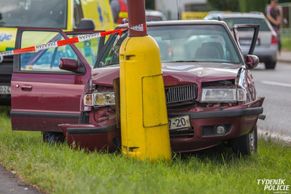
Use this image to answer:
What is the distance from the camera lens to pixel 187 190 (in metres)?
6.30

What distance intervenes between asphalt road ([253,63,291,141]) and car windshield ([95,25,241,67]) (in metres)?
1.80

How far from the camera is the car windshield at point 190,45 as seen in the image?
9.16 metres

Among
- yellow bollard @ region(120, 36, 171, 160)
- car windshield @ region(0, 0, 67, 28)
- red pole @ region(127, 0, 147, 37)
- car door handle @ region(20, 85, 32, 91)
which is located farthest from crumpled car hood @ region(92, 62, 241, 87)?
car windshield @ region(0, 0, 67, 28)

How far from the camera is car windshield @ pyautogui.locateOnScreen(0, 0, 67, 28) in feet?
43.8

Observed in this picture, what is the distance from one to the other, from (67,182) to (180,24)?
3703 millimetres

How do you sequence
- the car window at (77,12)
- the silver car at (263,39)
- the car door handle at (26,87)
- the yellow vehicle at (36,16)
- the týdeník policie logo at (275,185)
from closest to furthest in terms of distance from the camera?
1. the týdeník policie logo at (275,185)
2. the car door handle at (26,87)
3. the yellow vehicle at (36,16)
4. the car window at (77,12)
5. the silver car at (263,39)

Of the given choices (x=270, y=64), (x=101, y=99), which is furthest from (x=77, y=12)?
(x=270, y=64)

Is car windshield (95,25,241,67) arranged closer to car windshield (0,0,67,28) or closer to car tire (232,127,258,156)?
car tire (232,127,258,156)

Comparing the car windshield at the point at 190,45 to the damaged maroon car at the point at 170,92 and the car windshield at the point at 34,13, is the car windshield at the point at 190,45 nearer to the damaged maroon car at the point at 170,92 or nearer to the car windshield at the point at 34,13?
the damaged maroon car at the point at 170,92

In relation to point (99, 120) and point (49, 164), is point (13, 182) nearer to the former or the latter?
point (49, 164)

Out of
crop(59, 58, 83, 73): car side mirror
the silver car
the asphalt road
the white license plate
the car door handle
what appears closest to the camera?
crop(59, 58, 83, 73): car side mirror

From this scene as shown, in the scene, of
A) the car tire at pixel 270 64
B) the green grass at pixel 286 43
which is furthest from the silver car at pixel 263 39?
the green grass at pixel 286 43

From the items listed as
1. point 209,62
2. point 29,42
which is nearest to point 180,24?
point 209,62

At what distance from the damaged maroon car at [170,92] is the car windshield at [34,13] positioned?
3057 mm
